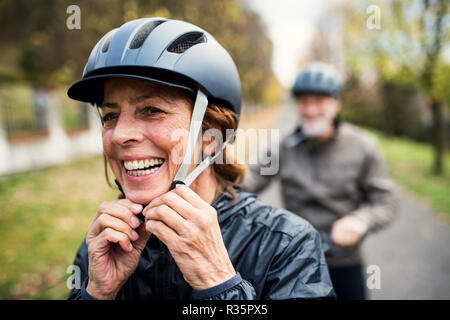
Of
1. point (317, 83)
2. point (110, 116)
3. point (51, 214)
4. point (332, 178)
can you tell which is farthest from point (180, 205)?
point (51, 214)

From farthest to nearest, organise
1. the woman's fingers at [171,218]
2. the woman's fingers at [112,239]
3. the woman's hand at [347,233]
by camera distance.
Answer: the woman's hand at [347,233]
the woman's fingers at [112,239]
the woman's fingers at [171,218]

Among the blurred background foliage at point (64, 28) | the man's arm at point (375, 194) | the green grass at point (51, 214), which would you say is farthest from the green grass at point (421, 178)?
the blurred background foliage at point (64, 28)

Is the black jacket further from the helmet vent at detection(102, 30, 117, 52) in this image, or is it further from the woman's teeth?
the helmet vent at detection(102, 30, 117, 52)

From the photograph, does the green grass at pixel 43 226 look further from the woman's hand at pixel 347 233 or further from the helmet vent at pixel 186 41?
the woman's hand at pixel 347 233

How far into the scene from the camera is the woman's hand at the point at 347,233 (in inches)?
97.6

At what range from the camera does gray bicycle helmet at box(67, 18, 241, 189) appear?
4.78 feet

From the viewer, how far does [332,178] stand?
2.91 metres

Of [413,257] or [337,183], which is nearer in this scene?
[337,183]

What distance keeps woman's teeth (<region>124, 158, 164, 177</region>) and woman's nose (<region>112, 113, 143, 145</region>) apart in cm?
10

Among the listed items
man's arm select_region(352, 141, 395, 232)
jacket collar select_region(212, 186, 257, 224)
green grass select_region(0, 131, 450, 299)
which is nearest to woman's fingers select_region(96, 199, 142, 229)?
jacket collar select_region(212, 186, 257, 224)

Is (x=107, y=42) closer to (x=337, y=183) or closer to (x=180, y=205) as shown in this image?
(x=180, y=205)

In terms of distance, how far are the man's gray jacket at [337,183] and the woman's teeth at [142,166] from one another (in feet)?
5.38

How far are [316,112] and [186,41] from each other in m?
1.87

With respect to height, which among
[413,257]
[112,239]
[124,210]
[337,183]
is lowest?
[413,257]
